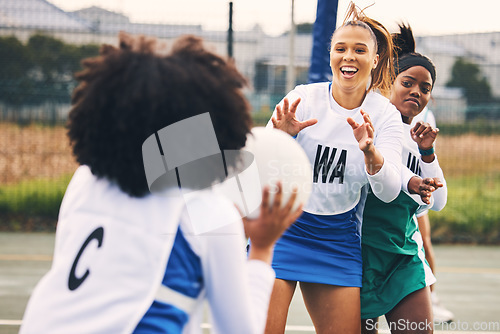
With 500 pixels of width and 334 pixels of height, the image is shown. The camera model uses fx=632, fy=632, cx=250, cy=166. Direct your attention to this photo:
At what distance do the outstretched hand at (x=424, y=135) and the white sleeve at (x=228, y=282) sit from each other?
1.52 meters

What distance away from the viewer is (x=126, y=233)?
4.83 feet

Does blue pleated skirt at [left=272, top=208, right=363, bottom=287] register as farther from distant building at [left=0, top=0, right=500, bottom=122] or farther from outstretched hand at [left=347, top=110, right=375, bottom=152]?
distant building at [left=0, top=0, right=500, bottom=122]

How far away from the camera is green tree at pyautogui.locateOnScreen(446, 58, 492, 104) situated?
8.51 m

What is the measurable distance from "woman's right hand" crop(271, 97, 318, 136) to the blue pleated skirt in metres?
0.41

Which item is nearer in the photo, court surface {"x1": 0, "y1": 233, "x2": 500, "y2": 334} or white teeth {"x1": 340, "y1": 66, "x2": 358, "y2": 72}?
white teeth {"x1": 340, "y1": 66, "x2": 358, "y2": 72}

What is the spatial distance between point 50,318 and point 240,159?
61 centimetres

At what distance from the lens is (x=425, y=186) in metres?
2.60

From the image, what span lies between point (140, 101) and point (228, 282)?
0.47 m

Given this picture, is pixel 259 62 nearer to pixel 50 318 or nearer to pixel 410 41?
pixel 410 41

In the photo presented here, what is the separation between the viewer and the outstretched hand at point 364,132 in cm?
241

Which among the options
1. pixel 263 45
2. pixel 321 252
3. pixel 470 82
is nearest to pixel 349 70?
pixel 321 252

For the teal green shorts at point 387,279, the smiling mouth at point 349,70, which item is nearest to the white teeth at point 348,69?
the smiling mouth at point 349,70

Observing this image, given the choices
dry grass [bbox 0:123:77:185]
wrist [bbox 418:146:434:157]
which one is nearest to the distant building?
dry grass [bbox 0:123:77:185]

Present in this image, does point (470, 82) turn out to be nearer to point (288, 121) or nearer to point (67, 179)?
point (67, 179)
